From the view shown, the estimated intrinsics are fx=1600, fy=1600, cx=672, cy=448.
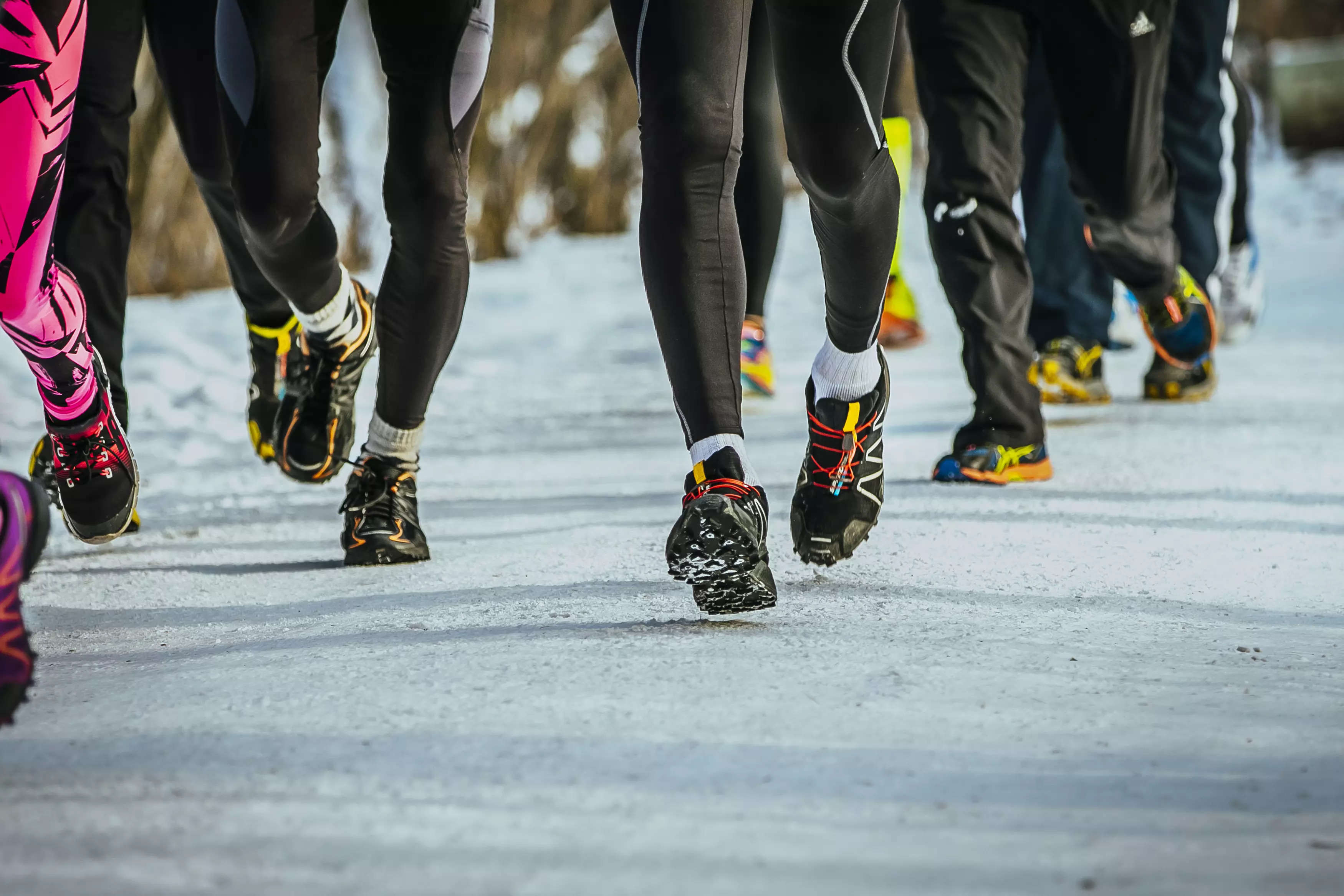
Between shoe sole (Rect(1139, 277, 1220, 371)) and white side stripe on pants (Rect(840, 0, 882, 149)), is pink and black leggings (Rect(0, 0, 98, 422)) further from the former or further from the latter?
shoe sole (Rect(1139, 277, 1220, 371))

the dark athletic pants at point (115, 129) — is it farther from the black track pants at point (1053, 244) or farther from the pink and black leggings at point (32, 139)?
the black track pants at point (1053, 244)

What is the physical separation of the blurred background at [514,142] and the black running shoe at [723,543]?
6.51m

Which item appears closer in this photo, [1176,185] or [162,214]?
[1176,185]

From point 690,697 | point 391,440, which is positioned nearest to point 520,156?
point 391,440

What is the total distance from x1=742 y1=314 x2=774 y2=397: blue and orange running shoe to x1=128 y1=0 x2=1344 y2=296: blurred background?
13.4 feet

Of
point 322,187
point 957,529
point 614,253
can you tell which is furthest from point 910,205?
point 957,529

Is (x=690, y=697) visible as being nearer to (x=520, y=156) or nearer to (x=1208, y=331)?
(x=1208, y=331)

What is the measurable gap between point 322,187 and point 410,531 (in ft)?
28.6

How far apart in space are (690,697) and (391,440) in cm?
121

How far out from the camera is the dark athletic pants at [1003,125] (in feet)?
11.6

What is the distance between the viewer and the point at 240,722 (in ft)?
5.85

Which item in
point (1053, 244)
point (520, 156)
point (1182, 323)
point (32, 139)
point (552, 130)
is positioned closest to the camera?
point (32, 139)

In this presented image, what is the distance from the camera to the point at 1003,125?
3.57 meters

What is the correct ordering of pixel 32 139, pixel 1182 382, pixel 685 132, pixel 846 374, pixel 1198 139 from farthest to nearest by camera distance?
pixel 1198 139
pixel 1182 382
pixel 846 374
pixel 32 139
pixel 685 132
